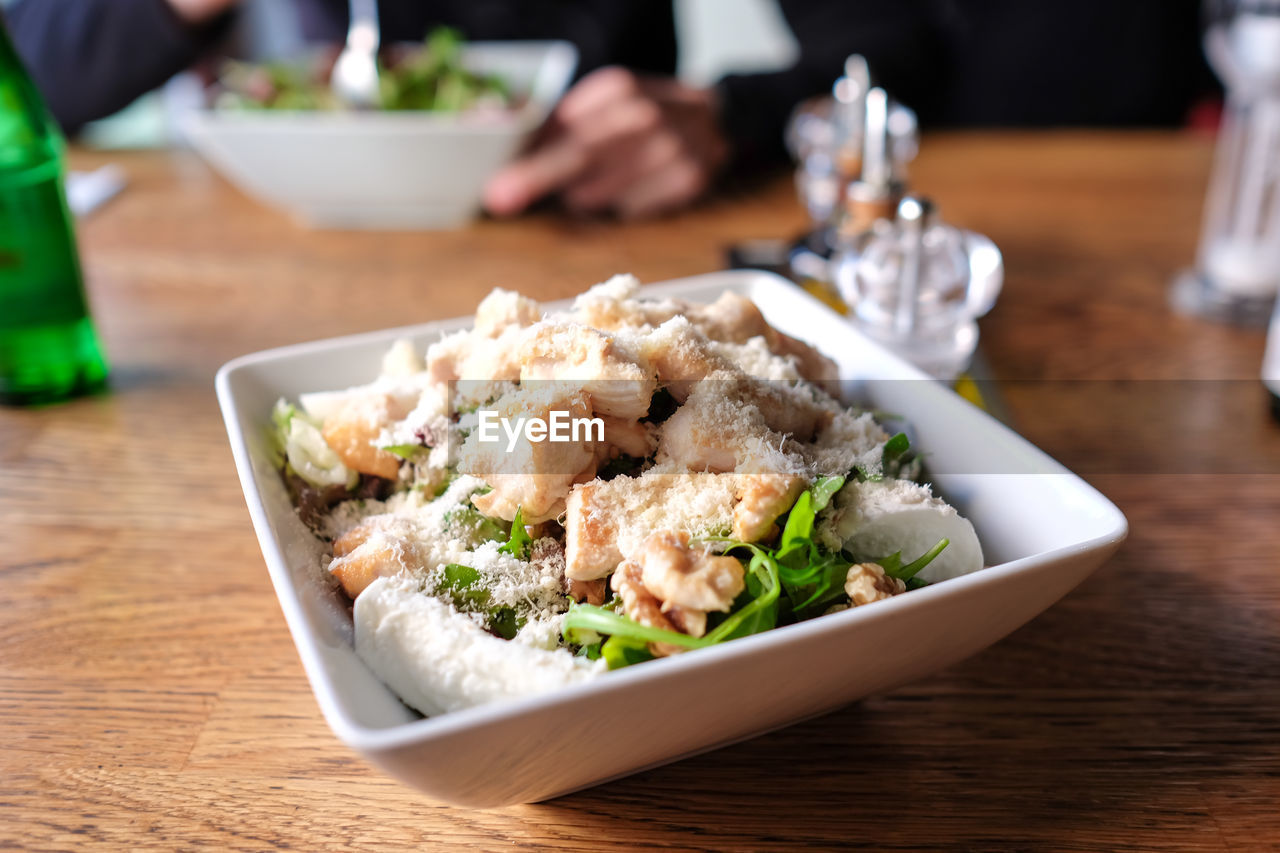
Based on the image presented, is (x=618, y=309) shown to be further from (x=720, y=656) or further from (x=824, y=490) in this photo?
(x=720, y=656)

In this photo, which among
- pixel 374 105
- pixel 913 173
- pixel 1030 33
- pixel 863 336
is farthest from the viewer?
pixel 1030 33

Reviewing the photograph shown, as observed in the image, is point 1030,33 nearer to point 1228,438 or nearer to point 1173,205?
point 1173,205

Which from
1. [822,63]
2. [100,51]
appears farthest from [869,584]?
[100,51]

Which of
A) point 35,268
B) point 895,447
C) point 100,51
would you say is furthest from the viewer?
point 100,51

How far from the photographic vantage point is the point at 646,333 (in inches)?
27.5

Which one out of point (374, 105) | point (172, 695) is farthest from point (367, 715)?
point (374, 105)

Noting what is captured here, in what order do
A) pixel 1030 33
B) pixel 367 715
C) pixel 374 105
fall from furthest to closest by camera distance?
1. pixel 1030 33
2. pixel 374 105
3. pixel 367 715

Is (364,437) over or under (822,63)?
under

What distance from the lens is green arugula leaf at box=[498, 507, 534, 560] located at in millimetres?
629

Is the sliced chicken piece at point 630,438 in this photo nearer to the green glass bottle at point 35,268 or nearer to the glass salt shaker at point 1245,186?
the green glass bottle at point 35,268

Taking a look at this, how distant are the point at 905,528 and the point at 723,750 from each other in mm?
188

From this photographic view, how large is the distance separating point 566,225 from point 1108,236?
918mm

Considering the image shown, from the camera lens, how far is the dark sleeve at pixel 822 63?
6.71 ft

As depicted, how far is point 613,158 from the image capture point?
1780 mm
